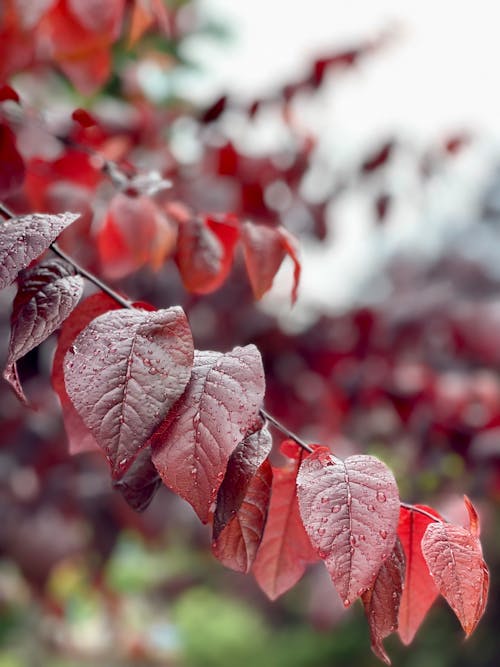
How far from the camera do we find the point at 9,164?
926 millimetres

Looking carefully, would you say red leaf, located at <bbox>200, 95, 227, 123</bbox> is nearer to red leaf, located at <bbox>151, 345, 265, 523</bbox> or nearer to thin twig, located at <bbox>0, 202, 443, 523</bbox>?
thin twig, located at <bbox>0, 202, 443, 523</bbox>

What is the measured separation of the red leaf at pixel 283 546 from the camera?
0.69 metres

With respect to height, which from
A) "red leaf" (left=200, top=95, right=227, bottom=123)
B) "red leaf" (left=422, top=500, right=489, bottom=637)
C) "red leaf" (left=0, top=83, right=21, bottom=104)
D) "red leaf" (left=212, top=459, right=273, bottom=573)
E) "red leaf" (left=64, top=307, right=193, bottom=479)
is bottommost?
"red leaf" (left=200, top=95, right=227, bottom=123)

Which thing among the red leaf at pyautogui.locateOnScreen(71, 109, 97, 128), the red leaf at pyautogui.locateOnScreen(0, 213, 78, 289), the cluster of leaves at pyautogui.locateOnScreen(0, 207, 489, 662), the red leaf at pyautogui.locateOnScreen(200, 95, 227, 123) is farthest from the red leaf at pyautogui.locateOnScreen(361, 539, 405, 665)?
the red leaf at pyautogui.locateOnScreen(200, 95, 227, 123)

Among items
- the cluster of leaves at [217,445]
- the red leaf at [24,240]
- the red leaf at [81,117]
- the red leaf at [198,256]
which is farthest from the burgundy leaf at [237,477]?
the red leaf at [81,117]

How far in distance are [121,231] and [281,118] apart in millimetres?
1071

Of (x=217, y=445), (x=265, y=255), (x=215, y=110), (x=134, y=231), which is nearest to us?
(x=217, y=445)

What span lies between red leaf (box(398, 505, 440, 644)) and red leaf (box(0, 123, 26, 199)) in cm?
60

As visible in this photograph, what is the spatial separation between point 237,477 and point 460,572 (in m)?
0.18

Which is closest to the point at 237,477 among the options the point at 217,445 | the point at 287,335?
the point at 217,445

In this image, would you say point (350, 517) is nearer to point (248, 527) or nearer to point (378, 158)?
point (248, 527)

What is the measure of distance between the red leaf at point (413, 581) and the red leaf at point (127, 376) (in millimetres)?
245

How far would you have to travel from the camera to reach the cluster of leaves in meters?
0.54

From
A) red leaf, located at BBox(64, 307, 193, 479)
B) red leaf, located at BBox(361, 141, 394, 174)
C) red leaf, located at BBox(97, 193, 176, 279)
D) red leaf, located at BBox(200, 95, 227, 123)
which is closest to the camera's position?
red leaf, located at BBox(64, 307, 193, 479)
